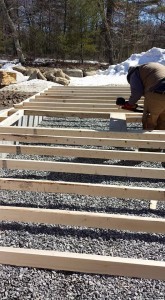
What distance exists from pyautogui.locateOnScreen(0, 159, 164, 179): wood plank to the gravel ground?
33cm

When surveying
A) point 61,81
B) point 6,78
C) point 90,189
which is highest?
point 6,78

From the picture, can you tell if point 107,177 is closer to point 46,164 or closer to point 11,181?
point 46,164

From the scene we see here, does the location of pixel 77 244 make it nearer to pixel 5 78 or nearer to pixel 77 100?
pixel 77 100

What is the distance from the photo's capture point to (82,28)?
1859 cm

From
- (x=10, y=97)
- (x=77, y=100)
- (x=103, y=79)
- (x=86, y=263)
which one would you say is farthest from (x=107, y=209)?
(x=103, y=79)

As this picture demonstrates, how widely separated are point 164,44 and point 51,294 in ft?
66.7

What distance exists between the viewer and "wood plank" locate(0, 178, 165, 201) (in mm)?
2822

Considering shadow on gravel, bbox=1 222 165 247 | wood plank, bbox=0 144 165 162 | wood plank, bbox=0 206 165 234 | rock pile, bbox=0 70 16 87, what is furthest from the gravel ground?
rock pile, bbox=0 70 16 87

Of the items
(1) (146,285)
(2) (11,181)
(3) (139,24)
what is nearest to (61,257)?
(1) (146,285)

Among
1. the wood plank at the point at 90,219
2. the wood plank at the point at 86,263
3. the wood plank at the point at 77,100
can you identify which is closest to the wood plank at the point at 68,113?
the wood plank at the point at 77,100

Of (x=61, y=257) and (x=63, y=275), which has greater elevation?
(x=61, y=257)

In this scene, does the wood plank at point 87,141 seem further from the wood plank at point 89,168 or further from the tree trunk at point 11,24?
the tree trunk at point 11,24

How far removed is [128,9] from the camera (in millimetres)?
18484

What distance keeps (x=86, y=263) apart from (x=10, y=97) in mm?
7904
